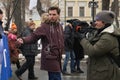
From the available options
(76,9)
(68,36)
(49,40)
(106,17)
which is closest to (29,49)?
(68,36)

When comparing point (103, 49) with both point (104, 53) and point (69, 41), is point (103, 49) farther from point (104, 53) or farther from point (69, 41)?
point (69, 41)

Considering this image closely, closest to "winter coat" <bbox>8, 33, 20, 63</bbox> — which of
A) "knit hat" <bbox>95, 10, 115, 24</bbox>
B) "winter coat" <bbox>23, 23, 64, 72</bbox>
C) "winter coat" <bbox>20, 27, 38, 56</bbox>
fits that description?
"winter coat" <bbox>20, 27, 38, 56</bbox>

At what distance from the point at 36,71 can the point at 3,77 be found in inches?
262

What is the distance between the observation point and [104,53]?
5.84 m

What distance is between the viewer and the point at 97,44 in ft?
19.1

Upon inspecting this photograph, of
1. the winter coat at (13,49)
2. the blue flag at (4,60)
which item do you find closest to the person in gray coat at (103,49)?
the blue flag at (4,60)

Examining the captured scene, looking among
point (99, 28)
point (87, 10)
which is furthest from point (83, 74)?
point (87, 10)

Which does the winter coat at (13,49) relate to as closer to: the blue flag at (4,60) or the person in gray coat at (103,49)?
the blue flag at (4,60)

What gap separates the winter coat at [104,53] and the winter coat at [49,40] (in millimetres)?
1898

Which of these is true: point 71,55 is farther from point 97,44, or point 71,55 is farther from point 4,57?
point 97,44

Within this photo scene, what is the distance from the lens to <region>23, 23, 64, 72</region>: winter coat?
305 inches

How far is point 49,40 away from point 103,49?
84.0 inches

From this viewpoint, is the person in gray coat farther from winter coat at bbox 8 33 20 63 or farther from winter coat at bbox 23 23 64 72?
winter coat at bbox 8 33 20 63

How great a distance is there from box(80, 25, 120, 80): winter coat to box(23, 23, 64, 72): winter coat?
6.23ft
